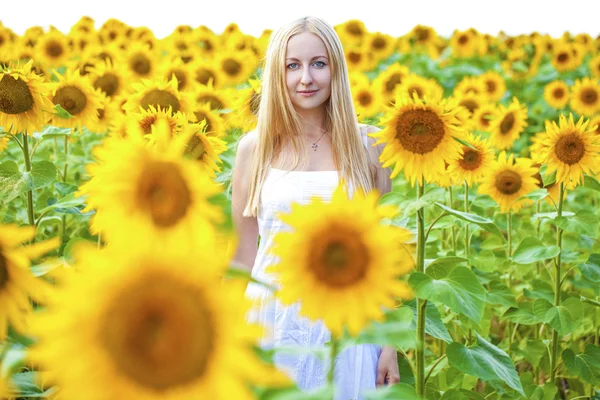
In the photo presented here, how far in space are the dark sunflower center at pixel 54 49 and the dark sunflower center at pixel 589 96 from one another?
4242 mm

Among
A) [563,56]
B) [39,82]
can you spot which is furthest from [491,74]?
[39,82]

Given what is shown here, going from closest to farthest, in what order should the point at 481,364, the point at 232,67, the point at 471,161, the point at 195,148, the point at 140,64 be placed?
the point at 481,364, the point at 195,148, the point at 471,161, the point at 140,64, the point at 232,67

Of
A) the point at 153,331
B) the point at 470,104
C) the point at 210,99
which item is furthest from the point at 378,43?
the point at 153,331

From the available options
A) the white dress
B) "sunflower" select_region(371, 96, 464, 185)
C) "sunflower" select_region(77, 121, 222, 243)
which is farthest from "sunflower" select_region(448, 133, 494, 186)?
"sunflower" select_region(77, 121, 222, 243)

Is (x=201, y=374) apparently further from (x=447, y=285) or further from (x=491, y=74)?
(x=491, y=74)

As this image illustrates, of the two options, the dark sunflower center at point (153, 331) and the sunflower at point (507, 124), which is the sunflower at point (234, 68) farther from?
the dark sunflower center at point (153, 331)

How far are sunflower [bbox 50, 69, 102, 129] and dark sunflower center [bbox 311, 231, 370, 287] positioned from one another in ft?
8.08

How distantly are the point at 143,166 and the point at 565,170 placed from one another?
6.41ft

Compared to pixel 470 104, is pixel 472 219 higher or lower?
lower

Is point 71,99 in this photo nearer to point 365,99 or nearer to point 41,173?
point 41,173

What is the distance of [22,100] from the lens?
94.3 inches

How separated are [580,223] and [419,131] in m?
0.85

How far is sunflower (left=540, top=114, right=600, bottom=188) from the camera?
2.55 m

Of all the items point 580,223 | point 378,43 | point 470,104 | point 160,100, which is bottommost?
point 580,223
